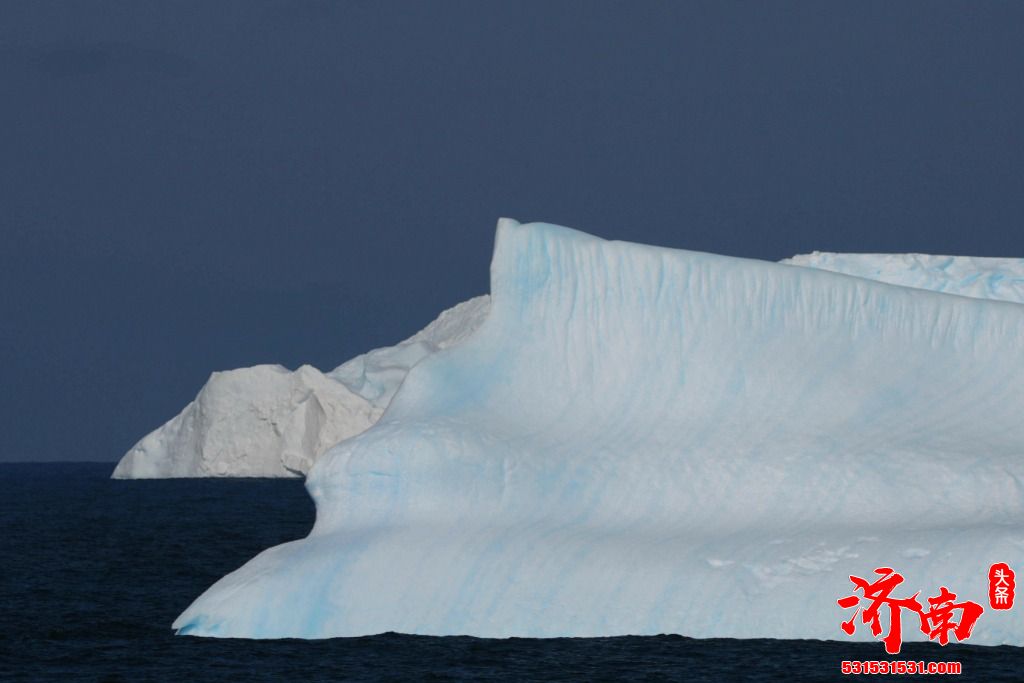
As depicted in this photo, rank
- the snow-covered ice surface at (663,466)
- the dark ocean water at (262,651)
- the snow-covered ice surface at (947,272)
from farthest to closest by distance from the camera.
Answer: the snow-covered ice surface at (947,272)
the snow-covered ice surface at (663,466)
the dark ocean water at (262,651)

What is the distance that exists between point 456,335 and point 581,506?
147ft

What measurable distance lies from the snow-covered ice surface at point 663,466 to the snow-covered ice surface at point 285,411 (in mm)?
38626

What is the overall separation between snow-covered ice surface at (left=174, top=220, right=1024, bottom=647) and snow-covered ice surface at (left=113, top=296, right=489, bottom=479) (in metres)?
38.6

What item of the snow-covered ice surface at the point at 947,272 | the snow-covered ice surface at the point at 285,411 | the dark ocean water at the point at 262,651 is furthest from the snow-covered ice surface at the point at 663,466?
the snow-covered ice surface at the point at 285,411

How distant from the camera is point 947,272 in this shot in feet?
89.7

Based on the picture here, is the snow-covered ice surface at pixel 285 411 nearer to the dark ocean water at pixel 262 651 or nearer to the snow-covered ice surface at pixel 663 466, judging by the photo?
the dark ocean water at pixel 262 651

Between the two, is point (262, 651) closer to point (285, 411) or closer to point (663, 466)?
point (663, 466)

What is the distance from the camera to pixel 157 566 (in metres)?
31.4

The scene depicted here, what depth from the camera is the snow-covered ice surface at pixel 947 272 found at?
26.8m

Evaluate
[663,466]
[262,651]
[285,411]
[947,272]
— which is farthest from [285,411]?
[262,651]

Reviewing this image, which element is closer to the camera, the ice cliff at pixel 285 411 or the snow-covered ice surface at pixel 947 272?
the snow-covered ice surface at pixel 947 272

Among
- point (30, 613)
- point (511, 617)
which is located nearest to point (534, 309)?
point (511, 617)

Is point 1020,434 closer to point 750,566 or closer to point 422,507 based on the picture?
point 750,566

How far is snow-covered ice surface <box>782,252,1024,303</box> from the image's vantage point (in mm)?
26781
